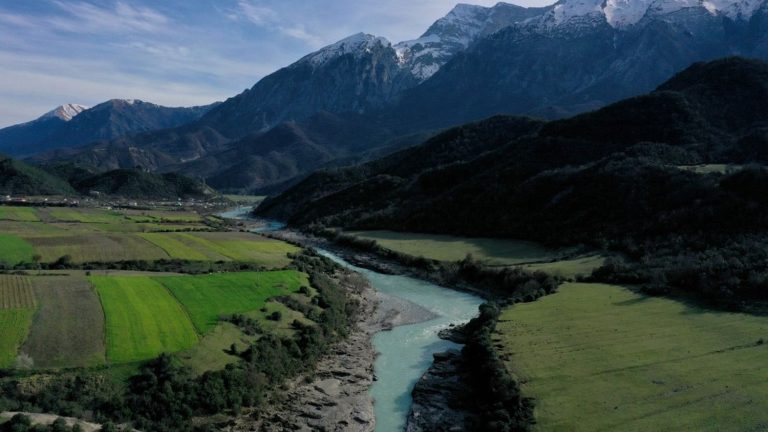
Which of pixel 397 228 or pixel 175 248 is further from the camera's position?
Answer: pixel 397 228

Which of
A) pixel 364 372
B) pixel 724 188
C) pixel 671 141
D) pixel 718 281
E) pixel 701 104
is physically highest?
pixel 701 104

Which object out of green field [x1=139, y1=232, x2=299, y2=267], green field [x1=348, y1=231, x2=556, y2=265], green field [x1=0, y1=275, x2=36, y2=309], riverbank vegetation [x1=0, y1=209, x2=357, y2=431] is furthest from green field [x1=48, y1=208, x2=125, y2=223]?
green field [x1=0, y1=275, x2=36, y2=309]

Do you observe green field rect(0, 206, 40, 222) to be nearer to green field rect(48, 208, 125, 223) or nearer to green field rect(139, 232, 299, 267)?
green field rect(48, 208, 125, 223)

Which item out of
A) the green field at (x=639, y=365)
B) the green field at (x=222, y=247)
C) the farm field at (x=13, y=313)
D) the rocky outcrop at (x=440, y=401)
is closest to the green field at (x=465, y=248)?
the green field at (x=222, y=247)

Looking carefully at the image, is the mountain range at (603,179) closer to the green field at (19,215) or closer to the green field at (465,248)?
the green field at (465,248)

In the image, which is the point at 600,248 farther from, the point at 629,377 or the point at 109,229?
the point at 109,229

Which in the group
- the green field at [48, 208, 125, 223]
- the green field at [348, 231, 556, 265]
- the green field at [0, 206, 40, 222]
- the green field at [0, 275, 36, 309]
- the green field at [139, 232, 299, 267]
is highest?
the green field at [348, 231, 556, 265]

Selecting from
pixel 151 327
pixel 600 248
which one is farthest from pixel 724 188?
pixel 151 327
